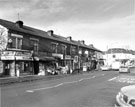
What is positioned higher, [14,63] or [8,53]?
[8,53]

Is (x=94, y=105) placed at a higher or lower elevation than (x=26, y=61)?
lower

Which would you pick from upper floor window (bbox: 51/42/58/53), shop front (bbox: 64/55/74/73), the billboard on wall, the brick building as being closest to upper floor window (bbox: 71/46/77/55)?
shop front (bbox: 64/55/74/73)

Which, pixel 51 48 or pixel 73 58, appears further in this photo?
pixel 73 58

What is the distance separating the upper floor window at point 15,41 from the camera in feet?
77.6

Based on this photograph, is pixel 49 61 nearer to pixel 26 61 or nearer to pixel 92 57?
pixel 26 61

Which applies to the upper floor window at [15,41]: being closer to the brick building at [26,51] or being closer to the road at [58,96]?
the brick building at [26,51]

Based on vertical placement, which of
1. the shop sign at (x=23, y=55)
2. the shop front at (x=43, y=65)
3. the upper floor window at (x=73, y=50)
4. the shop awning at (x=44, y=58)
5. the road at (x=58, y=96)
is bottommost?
the road at (x=58, y=96)

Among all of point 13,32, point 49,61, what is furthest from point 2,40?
point 49,61

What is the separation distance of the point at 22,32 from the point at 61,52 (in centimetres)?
1197

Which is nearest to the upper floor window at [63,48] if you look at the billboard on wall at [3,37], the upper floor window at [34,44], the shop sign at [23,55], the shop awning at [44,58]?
the shop awning at [44,58]

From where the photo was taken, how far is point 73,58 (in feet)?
132

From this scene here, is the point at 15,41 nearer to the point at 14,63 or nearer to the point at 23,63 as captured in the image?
the point at 14,63

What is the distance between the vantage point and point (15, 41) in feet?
79.9

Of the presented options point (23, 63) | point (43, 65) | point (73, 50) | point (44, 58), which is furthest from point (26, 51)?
point (73, 50)
